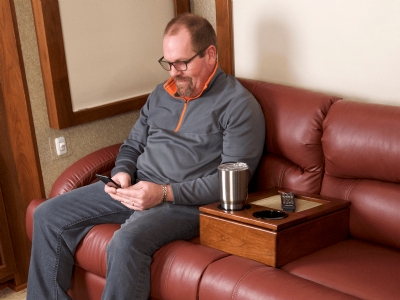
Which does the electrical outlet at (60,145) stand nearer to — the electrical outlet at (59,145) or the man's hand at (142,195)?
the electrical outlet at (59,145)

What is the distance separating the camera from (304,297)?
151 centimetres

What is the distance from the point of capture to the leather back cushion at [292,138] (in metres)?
2.09

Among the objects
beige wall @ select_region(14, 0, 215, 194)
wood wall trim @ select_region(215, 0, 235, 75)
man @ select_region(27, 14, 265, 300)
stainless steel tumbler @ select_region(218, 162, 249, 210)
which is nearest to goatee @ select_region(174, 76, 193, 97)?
man @ select_region(27, 14, 265, 300)

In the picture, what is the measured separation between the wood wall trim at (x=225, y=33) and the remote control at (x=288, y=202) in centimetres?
94

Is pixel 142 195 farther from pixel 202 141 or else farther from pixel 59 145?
pixel 59 145

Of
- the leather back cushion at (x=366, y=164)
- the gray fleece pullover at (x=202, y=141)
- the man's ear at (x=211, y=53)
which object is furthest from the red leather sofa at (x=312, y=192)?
the man's ear at (x=211, y=53)

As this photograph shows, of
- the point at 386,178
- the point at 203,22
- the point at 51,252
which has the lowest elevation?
the point at 51,252

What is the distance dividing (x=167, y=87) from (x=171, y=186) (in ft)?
1.67

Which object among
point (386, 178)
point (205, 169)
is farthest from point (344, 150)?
point (205, 169)

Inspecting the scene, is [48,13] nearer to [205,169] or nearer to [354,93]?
[205,169]

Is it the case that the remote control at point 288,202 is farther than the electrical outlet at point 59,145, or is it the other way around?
the electrical outlet at point 59,145

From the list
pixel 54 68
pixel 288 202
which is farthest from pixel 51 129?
pixel 288 202

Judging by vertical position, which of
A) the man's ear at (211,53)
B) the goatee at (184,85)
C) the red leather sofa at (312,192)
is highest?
the man's ear at (211,53)

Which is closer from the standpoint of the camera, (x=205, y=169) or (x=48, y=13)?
(x=205, y=169)
